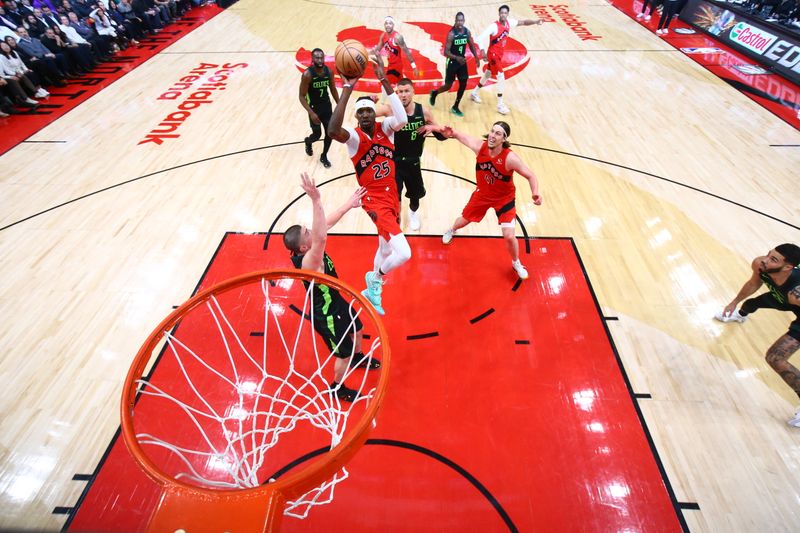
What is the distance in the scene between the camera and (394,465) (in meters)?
3.19

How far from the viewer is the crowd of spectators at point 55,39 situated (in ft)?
27.3

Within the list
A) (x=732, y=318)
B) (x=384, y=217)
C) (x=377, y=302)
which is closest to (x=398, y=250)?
(x=384, y=217)

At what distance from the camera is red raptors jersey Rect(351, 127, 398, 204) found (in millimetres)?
3979

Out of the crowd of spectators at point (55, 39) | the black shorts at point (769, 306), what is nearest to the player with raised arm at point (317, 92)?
the black shorts at point (769, 306)

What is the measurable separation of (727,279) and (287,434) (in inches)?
195

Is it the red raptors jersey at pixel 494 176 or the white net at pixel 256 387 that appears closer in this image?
the white net at pixel 256 387

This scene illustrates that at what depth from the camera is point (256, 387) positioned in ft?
12.1

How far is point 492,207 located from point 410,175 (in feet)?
3.48

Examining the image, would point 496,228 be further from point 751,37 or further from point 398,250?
point 751,37

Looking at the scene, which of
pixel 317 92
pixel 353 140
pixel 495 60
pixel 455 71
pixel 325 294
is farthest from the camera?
pixel 495 60

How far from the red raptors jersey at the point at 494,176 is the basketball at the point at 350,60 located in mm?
1400

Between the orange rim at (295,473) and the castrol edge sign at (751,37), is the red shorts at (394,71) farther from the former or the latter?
the castrol edge sign at (751,37)

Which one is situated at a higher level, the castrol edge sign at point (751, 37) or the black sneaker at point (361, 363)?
the castrol edge sign at point (751, 37)

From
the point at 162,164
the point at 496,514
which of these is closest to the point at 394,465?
the point at 496,514
